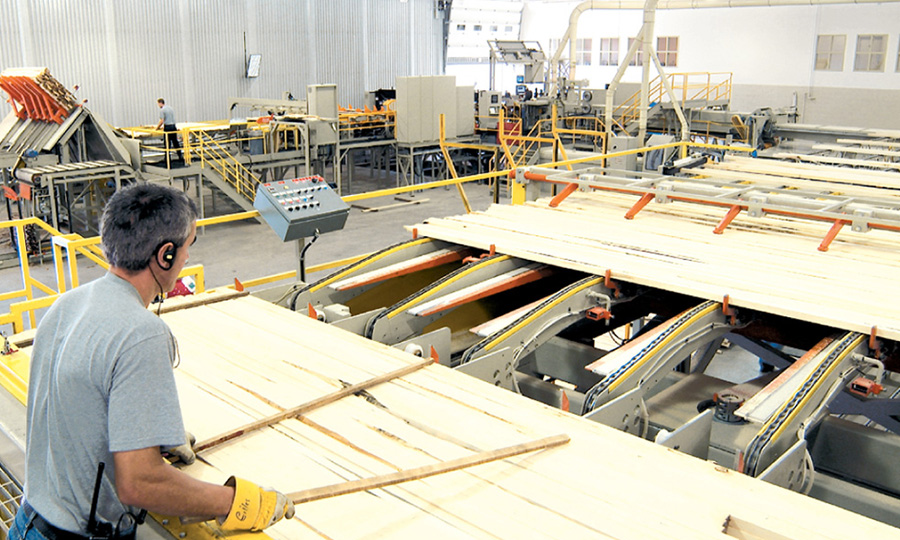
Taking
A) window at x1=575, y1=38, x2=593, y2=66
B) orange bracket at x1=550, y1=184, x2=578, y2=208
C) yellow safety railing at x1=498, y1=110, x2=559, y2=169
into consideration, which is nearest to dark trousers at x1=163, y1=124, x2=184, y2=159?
yellow safety railing at x1=498, y1=110, x2=559, y2=169

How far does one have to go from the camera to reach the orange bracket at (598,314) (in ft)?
16.4

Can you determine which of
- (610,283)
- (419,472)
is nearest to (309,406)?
(419,472)

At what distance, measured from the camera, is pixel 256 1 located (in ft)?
79.6

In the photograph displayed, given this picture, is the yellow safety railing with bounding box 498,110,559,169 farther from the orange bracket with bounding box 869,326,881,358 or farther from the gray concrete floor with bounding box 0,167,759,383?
the orange bracket with bounding box 869,326,881,358

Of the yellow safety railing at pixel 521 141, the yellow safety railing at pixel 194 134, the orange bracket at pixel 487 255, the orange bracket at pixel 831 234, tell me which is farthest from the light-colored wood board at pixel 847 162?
the yellow safety railing at pixel 194 134

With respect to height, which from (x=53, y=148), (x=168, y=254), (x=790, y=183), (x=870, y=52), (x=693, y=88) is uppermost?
(x=870, y=52)

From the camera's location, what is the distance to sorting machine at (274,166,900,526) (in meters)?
3.70

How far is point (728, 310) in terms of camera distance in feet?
15.7

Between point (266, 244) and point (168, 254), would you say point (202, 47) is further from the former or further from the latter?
point (168, 254)

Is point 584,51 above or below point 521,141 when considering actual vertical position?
above

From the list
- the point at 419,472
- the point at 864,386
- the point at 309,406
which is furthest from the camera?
the point at 864,386

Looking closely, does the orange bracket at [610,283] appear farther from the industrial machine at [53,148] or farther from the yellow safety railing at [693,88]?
the yellow safety railing at [693,88]

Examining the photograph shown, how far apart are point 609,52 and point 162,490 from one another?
111 ft

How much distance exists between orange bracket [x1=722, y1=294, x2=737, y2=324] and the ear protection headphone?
11.3 ft
